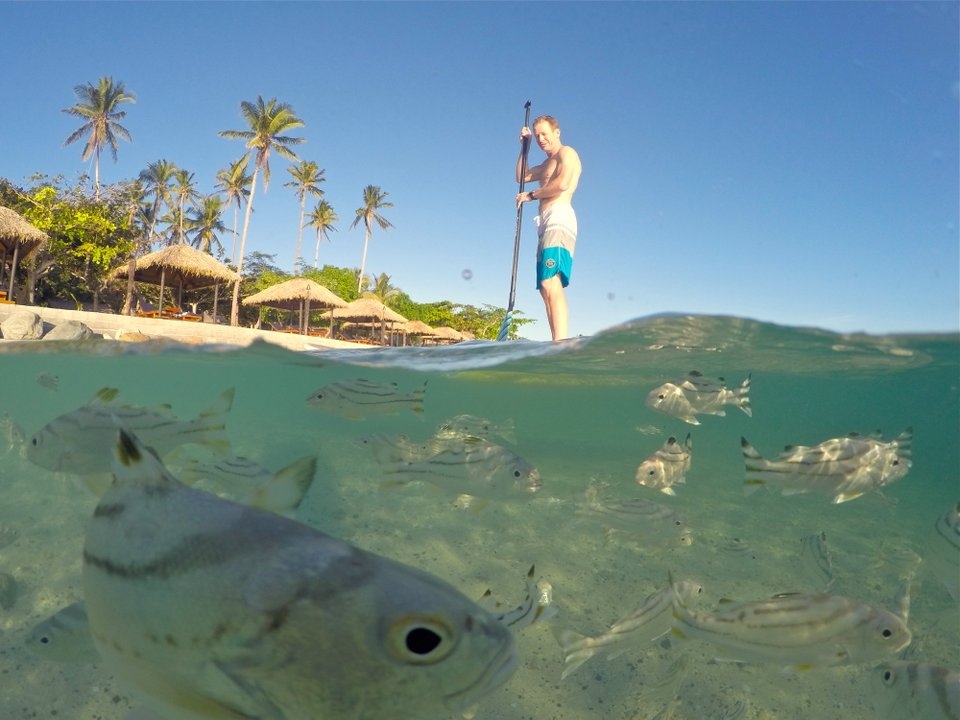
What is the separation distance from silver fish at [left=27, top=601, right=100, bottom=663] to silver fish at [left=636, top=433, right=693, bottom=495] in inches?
199

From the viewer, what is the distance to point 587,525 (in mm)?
8602

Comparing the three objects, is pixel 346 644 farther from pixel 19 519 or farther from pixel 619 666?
pixel 19 519

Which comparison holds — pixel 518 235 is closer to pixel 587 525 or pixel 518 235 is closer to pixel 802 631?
pixel 587 525

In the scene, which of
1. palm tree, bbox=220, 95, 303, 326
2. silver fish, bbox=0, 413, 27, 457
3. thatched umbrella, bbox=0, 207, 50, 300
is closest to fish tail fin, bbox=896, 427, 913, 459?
silver fish, bbox=0, 413, 27, 457

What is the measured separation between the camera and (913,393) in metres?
20.3

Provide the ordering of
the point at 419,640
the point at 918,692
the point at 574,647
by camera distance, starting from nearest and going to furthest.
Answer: the point at 419,640
the point at 918,692
the point at 574,647

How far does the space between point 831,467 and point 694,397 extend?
1887mm

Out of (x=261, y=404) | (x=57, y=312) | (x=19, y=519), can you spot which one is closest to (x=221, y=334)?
(x=19, y=519)

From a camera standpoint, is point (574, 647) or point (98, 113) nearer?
point (574, 647)

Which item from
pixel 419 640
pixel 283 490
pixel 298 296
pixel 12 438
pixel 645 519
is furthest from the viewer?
pixel 298 296

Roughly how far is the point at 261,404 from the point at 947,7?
120 feet

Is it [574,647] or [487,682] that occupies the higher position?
[487,682]

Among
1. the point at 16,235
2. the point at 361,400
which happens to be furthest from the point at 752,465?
the point at 16,235

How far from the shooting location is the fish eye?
132cm
